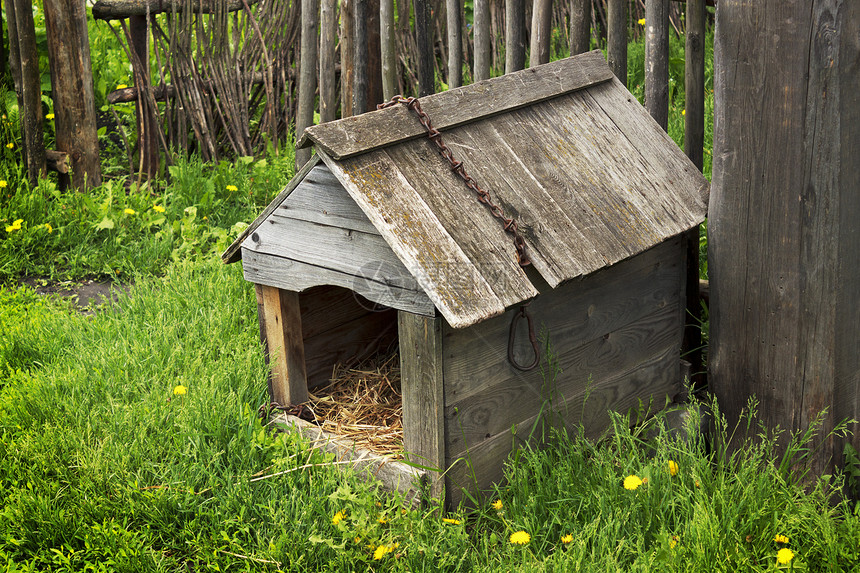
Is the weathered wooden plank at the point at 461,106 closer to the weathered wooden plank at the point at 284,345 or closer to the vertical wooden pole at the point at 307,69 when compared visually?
the weathered wooden plank at the point at 284,345

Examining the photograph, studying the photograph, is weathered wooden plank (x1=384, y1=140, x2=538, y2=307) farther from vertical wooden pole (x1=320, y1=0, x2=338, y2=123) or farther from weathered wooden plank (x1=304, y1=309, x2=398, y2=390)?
vertical wooden pole (x1=320, y1=0, x2=338, y2=123)

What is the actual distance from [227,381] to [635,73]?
401 centimetres

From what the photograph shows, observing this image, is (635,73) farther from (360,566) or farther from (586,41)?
(360,566)

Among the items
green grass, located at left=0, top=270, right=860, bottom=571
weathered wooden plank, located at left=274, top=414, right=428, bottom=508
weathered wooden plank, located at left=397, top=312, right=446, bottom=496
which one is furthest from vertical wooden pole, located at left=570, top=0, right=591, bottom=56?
weathered wooden plank, located at left=274, top=414, right=428, bottom=508

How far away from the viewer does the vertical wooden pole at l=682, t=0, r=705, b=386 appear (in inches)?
137

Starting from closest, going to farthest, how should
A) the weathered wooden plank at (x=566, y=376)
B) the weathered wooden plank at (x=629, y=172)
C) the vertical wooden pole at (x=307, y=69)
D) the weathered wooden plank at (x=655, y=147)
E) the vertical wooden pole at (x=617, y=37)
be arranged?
the weathered wooden plank at (x=566, y=376)
the weathered wooden plank at (x=629, y=172)
the weathered wooden plank at (x=655, y=147)
the vertical wooden pole at (x=617, y=37)
the vertical wooden pole at (x=307, y=69)

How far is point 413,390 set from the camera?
2.60m

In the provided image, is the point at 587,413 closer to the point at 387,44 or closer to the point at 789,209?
the point at 789,209

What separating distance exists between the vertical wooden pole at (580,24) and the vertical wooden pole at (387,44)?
0.99 metres

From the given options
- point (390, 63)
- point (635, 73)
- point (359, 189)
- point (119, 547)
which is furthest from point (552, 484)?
point (635, 73)

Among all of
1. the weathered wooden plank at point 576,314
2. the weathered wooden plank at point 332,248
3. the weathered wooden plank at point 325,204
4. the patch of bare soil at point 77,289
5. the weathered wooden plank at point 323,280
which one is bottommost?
the patch of bare soil at point 77,289

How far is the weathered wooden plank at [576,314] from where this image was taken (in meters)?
2.58

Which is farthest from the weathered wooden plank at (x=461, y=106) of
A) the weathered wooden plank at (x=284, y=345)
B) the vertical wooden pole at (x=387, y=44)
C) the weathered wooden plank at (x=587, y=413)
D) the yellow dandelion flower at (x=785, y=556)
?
the yellow dandelion flower at (x=785, y=556)

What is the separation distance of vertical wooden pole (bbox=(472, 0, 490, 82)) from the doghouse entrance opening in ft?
4.33
